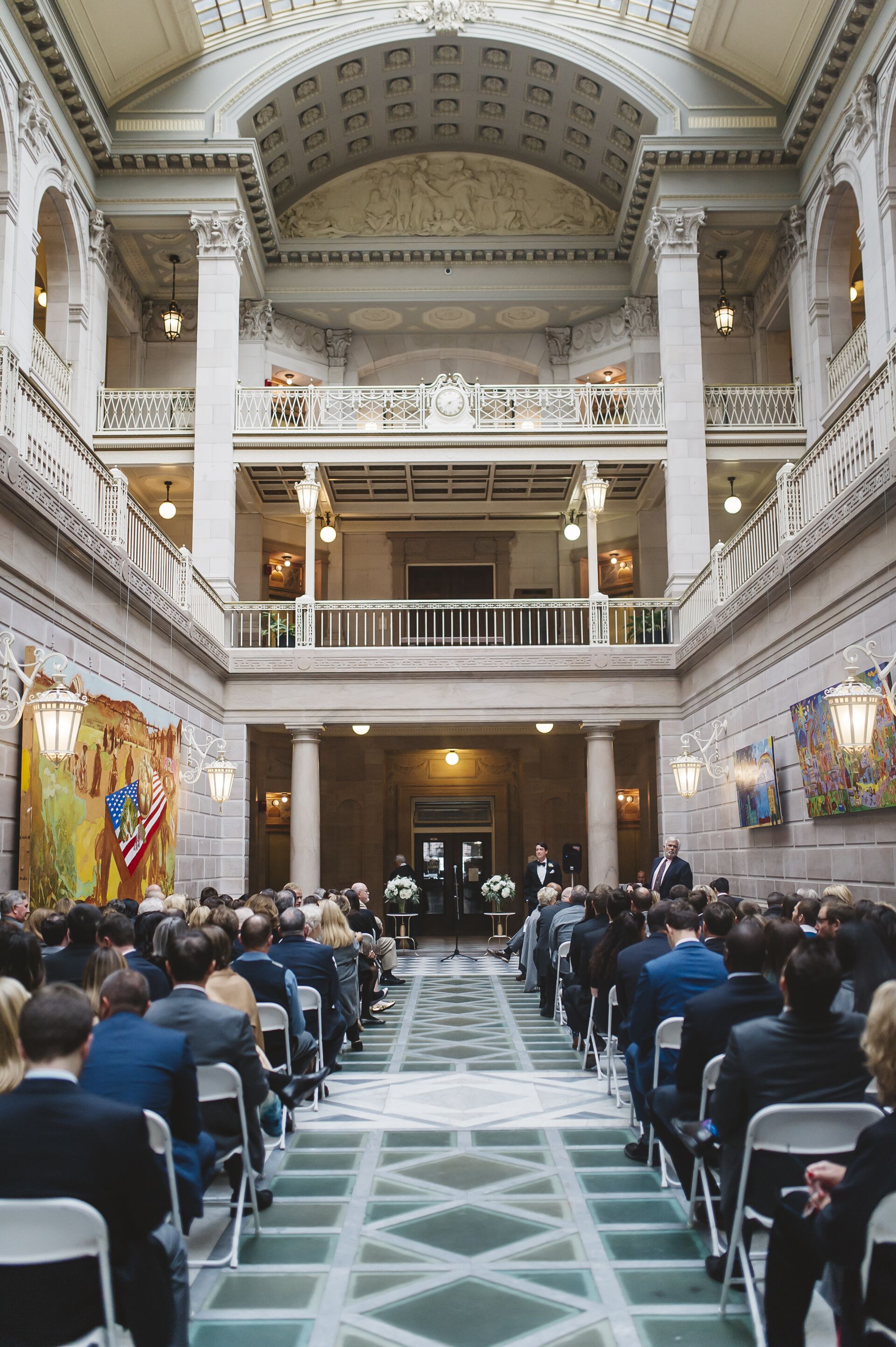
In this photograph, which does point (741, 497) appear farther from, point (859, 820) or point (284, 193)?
point (859, 820)

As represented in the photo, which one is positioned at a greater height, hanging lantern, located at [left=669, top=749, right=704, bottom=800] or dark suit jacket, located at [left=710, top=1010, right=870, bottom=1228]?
hanging lantern, located at [left=669, top=749, right=704, bottom=800]

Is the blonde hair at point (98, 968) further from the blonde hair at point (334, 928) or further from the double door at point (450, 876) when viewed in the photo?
the double door at point (450, 876)

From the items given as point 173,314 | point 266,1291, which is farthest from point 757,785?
point 173,314

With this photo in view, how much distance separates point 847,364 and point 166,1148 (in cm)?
1798

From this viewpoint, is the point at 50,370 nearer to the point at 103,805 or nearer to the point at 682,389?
the point at 103,805

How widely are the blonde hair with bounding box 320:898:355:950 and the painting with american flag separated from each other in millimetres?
3296

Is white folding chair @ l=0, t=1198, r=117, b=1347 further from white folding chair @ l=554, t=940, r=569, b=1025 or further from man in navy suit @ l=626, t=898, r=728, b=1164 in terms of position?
white folding chair @ l=554, t=940, r=569, b=1025

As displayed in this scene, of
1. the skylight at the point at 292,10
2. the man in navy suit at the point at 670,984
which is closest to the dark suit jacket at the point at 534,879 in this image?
the man in navy suit at the point at 670,984

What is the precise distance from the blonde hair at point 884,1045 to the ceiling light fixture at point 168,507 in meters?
19.3

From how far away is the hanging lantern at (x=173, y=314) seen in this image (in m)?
20.1

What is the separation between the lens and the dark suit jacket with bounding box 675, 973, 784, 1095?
15.5 feet

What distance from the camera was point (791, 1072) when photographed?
3.94m

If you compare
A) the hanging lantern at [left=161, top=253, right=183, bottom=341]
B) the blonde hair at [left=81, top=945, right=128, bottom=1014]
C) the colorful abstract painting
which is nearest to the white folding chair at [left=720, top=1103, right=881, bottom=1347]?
the blonde hair at [left=81, top=945, right=128, bottom=1014]

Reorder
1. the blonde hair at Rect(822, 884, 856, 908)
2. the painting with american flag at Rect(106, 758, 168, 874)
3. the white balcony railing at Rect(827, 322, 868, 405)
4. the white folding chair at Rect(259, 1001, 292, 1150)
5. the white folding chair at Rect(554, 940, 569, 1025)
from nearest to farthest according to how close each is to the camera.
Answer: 1. the white folding chair at Rect(259, 1001, 292, 1150)
2. the blonde hair at Rect(822, 884, 856, 908)
3. the white folding chair at Rect(554, 940, 569, 1025)
4. the painting with american flag at Rect(106, 758, 168, 874)
5. the white balcony railing at Rect(827, 322, 868, 405)
